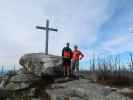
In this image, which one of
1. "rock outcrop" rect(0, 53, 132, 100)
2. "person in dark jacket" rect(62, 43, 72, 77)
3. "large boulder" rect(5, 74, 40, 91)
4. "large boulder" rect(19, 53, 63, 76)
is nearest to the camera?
"rock outcrop" rect(0, 53, 132, 100)

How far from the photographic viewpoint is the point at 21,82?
13.0 meters

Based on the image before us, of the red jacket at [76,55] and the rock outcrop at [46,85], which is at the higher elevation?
the red jacket at [76,55]

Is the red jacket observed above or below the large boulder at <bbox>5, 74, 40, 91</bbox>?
above

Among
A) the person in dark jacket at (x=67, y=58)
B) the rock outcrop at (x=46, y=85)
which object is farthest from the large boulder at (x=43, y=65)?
the person in dark jacket at (x=67, y=58)

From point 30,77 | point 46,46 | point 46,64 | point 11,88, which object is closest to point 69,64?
point 46,64

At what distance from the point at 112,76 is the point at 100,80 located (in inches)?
27.2

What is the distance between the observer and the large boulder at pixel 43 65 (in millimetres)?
13867

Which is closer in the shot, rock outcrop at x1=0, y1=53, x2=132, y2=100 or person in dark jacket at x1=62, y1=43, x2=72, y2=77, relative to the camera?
rock outcrop at x1=0, y1=53, x2=132, y2=100

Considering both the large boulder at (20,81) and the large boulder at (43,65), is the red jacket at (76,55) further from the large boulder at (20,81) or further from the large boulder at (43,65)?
the large boulder at (20,81)

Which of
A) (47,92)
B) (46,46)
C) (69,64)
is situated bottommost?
(47,92)

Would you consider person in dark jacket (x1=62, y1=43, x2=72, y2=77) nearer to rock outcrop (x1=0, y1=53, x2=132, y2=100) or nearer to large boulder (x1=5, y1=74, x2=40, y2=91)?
rock outcrop (x1=0, y1=53, x2=132, y2=100)

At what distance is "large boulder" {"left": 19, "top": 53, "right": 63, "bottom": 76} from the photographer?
45.5ft

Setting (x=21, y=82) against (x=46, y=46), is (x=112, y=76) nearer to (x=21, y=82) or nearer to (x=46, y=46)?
(x=21, y=82)

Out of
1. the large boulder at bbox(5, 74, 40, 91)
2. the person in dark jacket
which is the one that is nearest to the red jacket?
the person in dark jacket
